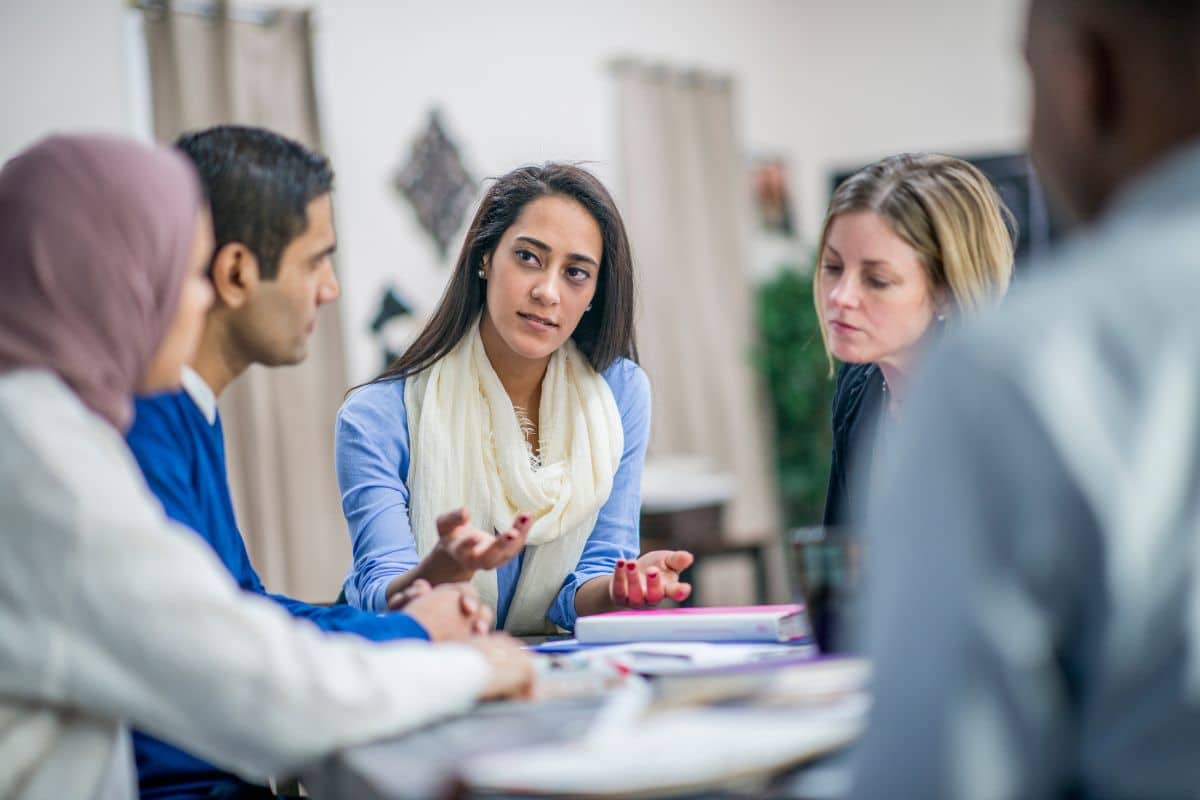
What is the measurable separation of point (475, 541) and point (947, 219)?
3.60ft

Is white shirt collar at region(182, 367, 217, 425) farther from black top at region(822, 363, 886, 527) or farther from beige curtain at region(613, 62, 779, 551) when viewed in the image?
beige curtain at region(613, 62, 779, 551)

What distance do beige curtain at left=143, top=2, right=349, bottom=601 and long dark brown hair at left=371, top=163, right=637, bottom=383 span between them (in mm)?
2555

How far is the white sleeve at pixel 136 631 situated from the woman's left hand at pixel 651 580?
0.88 m

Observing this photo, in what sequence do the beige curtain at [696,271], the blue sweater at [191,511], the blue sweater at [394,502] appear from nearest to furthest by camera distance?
the blue sweater at [191,511], the blue sweater at [394,502], the beige curtain at [696,271]

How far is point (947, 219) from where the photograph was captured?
86.5 inches

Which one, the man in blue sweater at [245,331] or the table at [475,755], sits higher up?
the man in blue sweater at [245,331]

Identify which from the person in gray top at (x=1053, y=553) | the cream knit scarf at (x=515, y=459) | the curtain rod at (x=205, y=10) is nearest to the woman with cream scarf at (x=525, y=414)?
the cream knit scarf at (x=515, y=459)

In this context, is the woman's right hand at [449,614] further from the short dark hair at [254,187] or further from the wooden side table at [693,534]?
the wooden side table at [693,534]

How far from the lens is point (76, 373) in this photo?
1.12m

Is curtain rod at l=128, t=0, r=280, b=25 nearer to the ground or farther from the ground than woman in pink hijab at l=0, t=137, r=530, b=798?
farther from the ground

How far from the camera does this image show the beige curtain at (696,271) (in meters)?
6.30

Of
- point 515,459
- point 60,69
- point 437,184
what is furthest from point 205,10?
point 515,459

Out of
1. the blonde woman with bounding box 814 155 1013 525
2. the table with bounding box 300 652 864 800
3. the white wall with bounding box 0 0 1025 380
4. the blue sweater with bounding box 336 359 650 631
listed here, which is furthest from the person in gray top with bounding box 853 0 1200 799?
the white wall with bounding box 0 0 1025 380

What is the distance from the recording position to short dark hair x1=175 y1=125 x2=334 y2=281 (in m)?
1.56
